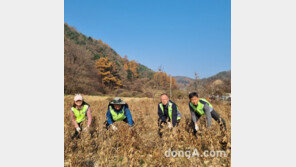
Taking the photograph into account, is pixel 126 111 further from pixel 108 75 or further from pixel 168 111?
pixel 108 75

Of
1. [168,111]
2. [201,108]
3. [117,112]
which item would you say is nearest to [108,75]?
[117,112]

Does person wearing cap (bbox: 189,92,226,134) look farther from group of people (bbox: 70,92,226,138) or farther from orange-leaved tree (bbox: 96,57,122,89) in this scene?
orange-leaved tree (bbox: 96,57,122,89)

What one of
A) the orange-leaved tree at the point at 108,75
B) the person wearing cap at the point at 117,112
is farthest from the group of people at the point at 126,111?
the orange-leaved tree at the point at 108,75

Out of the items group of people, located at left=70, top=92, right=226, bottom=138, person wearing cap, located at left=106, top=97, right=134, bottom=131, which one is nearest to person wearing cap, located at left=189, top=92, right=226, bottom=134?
group of people, located at left=70, top=92, right=226, bottom=138

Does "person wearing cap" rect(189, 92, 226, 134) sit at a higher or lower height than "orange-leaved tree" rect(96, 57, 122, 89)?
lower

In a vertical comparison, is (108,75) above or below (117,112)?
above

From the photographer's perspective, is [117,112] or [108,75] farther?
[108,75]

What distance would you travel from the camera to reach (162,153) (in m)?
1.88

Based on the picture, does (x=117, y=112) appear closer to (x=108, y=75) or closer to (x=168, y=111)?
(x=168, y=111)

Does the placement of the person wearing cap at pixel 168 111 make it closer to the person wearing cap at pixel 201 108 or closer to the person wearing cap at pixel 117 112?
the person wearing cap at pixel 201 108

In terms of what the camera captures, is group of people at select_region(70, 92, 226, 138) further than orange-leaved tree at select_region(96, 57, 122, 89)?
No
